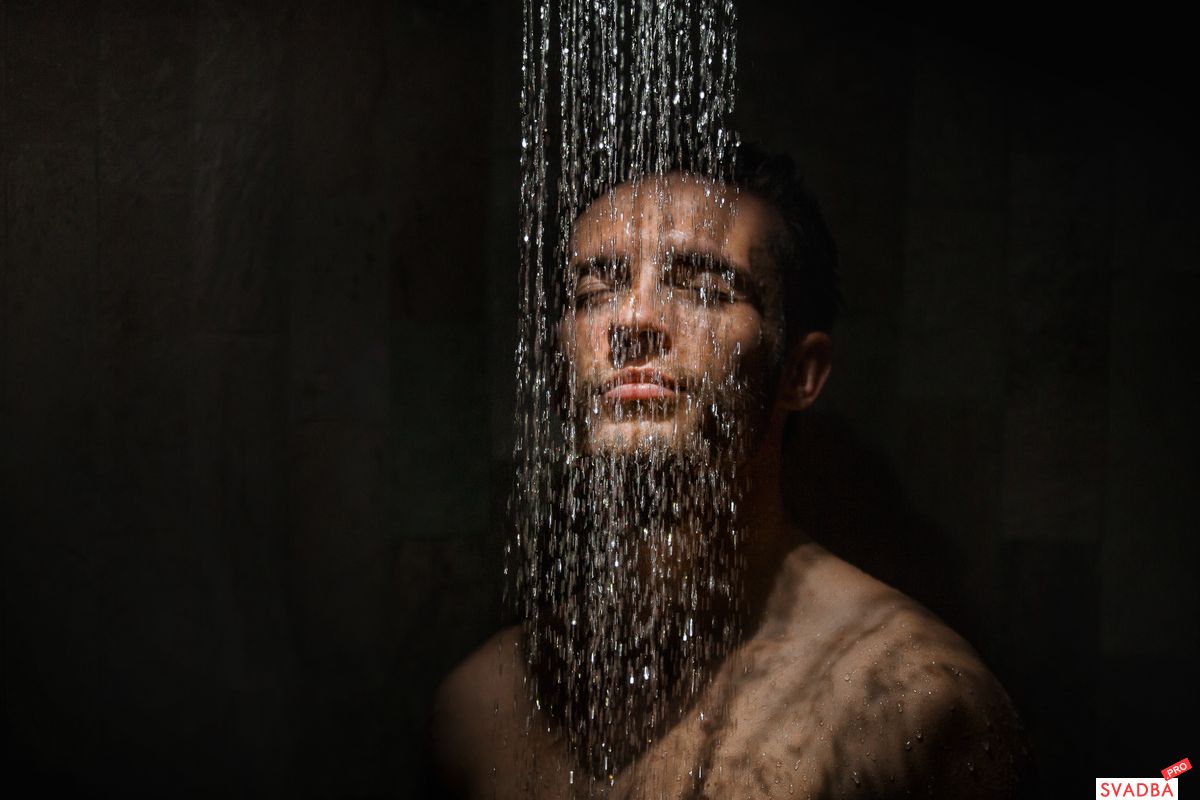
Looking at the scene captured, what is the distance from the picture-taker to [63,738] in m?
1.64

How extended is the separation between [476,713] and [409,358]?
625mm

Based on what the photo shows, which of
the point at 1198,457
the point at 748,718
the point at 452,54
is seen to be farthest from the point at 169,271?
the point at 1198,457

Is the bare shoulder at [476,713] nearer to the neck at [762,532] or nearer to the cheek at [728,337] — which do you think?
the neck at [762,532]

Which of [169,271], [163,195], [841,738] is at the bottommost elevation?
[841,738]

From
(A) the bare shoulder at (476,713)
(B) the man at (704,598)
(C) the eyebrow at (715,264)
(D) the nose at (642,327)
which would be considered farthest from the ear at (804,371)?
(A) the bare shoulder at (476,713)

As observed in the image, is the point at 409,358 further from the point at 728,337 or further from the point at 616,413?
the point at 728,337

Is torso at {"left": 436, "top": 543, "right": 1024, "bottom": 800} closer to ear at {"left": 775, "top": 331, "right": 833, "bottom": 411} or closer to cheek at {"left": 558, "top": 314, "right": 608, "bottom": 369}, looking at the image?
ear at {"left": 775, "top": 331, "right": 833, "bottom": 411}

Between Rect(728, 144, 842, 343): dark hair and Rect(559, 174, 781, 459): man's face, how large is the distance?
3 cm

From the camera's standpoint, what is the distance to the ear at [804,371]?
1600 mm

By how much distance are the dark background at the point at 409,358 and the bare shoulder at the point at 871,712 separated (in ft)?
1.06

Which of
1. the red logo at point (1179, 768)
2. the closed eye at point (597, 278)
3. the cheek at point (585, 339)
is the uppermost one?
the closed eye at point (597, 278)

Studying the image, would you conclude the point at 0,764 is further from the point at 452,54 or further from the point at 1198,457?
the point at 1198,457

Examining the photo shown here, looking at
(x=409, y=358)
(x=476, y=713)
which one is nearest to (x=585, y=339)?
(x=409, y=358)

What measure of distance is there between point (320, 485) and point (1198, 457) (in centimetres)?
153
